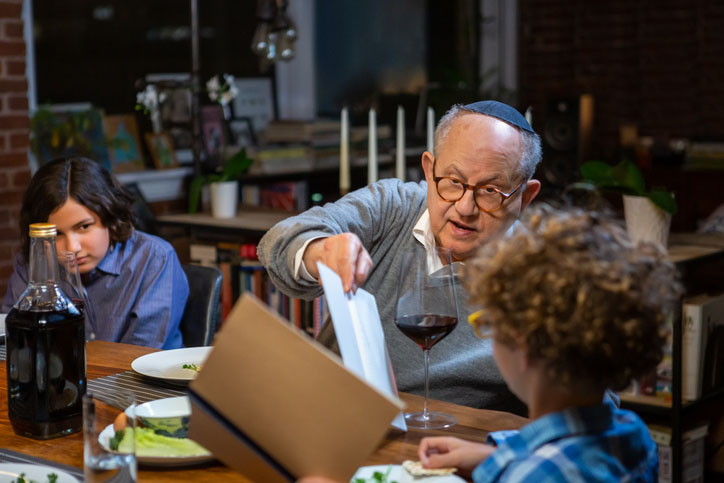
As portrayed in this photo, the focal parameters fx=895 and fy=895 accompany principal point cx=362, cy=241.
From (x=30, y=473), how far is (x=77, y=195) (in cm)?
117

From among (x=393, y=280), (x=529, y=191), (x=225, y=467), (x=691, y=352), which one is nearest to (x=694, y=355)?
(x=691, y=352)

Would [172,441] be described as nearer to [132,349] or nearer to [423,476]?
[423,476]

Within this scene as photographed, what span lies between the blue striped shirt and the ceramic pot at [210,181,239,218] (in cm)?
116

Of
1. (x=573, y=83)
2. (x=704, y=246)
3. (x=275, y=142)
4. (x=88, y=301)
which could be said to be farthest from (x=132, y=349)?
(x=573, y=83)

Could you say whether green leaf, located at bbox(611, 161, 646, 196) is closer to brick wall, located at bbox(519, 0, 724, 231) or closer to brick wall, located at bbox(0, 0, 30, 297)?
brick wall, located at bbox(0, 0, 30, 297)

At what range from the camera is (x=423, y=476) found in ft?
3.64

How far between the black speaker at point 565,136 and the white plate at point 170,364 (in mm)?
3459

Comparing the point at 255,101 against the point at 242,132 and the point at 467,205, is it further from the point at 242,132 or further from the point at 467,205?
the point at 467,205

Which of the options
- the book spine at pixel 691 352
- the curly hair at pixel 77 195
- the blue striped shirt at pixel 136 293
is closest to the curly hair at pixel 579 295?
the blue striped shirt at pixel 136 293

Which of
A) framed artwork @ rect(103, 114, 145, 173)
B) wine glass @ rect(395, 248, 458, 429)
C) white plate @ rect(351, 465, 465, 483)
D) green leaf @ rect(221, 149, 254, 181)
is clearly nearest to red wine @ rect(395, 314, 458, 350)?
wine glass @ rect(395, 248, 458, 429)

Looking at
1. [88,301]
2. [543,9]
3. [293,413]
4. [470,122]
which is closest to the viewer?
[293,413]

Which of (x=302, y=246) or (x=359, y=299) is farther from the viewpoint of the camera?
(x=302, y=246)

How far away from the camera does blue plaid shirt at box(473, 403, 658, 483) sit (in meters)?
0.92

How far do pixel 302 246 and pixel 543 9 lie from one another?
4755mm
